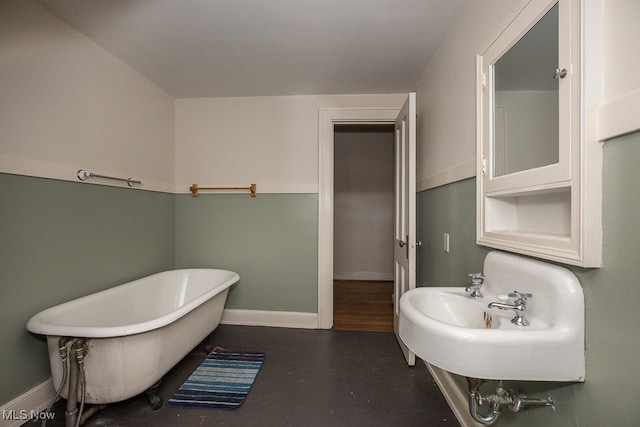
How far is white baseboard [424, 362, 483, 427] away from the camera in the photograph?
4.33 ft

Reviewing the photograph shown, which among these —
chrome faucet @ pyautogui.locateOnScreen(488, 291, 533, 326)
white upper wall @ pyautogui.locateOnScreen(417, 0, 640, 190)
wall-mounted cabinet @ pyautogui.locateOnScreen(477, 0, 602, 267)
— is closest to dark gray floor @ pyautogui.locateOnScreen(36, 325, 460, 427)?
chrome faucet @ pyautogui.locateOnScreen(488, 291, 533, 326)

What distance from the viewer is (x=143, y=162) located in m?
2.22

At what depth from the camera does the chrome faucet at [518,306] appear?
0.82 meters

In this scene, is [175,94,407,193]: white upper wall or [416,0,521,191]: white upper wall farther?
[175,94,407,193]: white upper wall

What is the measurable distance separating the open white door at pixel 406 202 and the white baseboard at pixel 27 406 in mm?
2191

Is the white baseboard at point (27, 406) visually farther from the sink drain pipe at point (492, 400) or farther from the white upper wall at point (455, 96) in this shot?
the white upper wall at point (455, 96)

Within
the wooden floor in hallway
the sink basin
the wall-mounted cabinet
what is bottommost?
the wooden floor in hallway

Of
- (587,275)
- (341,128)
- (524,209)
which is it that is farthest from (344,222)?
(587,275)

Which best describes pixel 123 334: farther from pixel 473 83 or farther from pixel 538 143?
pixel 473 83

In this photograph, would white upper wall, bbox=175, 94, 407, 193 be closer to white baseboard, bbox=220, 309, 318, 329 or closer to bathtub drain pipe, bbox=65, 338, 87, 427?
white baseboard, bbox=220, 309, 318, 329

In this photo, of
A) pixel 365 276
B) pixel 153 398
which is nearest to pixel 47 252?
pixel 153 398

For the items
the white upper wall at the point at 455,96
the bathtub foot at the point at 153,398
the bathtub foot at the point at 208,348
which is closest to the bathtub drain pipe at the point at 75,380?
the bathtub foot at the point at 153,398

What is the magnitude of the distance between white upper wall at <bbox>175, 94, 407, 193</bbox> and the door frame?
0.19 feet

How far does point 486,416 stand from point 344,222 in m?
3.48
